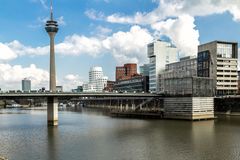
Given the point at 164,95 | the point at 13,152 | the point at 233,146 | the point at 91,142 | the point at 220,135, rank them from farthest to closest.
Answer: the point at 164,95, the point at 220,135, the point at 91,142, the point at 233,146, the point at 13,152

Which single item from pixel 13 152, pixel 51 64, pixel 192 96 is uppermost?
pixel 51 64

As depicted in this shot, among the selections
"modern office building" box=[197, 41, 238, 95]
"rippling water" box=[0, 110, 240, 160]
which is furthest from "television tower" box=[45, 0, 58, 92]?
"modern office building" box=[197, 41, 238, 95]

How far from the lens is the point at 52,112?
4855 inches

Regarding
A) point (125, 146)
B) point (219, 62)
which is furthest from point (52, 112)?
point (219, 62)

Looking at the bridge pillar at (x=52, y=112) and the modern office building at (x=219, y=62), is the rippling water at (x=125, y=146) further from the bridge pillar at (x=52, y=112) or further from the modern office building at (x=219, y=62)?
the modern office building at (x=219, y=62)

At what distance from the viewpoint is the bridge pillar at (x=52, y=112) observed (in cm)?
12088

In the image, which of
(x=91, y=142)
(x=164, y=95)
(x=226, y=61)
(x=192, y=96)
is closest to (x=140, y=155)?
(x=91, y=142)

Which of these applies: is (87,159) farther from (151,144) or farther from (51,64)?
(51,64)

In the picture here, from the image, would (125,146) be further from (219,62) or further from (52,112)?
(219,62)

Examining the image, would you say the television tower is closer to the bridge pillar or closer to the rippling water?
the bridge pillar

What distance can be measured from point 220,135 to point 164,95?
71.0 metres

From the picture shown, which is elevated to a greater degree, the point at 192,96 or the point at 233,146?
the point at 192,96

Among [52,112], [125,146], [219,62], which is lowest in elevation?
[125,146]

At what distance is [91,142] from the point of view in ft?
244
